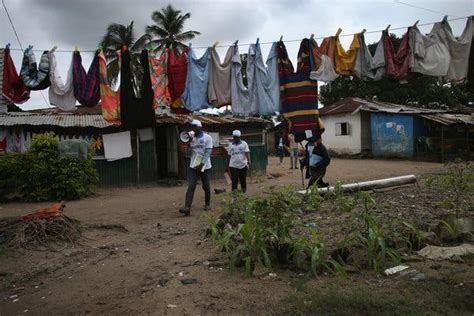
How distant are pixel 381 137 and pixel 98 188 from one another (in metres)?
16.5

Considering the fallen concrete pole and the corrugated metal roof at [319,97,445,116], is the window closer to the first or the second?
the corrugated metal roof at [319,97,445,116]

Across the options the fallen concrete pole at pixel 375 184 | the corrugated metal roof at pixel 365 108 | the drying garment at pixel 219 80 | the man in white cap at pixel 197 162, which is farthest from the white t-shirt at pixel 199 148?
the corrugated metal roof at pixel 365 108

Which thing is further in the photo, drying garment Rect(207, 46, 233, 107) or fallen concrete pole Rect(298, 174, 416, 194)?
drying garment Rect(207, 46, 233, 107)

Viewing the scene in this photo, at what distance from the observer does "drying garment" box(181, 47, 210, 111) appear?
8273 mm

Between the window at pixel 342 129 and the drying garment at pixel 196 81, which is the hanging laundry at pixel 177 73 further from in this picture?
the window at pixel 342 129

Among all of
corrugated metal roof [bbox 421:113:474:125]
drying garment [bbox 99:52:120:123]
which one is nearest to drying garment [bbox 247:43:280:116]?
drying garment [bbox 99:52:120:123]

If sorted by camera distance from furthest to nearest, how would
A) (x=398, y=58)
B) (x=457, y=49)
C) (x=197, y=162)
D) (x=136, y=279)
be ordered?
(x=197, y=162) < (x=398, y=58) < (x=457, y=49) < (x=136, y=279)

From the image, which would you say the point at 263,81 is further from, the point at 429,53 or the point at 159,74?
the point at 429,53

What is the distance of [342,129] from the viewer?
2667cm

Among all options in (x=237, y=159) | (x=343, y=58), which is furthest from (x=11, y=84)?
(x=343, y=58)

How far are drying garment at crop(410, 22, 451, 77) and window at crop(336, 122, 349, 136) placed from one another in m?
18.9

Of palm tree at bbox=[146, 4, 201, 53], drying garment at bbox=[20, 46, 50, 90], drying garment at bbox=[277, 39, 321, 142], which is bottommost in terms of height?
drying garment at bbox=[277, 39, 321, 142]

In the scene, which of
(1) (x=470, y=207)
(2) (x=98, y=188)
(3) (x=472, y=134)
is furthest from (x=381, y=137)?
(1) (x=470, y=207)

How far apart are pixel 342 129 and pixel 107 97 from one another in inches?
792
